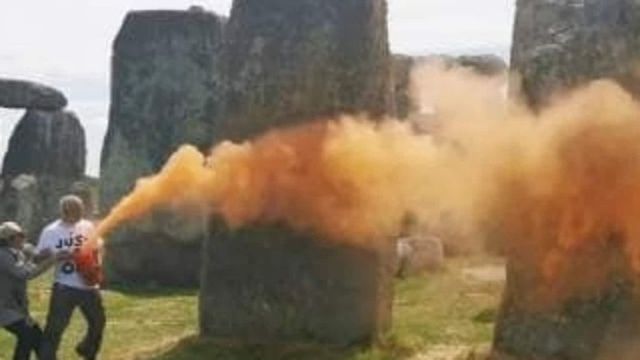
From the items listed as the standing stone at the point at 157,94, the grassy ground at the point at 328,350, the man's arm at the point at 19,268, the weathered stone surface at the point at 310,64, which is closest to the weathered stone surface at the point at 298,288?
the grassy ground at the point at 328,350

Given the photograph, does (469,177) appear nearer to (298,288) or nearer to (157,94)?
(298,288)

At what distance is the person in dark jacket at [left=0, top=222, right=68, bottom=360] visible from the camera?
1276cm

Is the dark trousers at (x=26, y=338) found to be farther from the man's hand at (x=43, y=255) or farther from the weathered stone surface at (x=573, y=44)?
the weathered stone surface at (x=573, y=44)

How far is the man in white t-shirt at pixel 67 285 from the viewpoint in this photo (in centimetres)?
1291

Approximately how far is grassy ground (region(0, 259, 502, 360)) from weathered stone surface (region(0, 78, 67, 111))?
1196 centimetres

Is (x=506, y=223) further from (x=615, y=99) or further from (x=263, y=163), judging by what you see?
(x=263, y=163)

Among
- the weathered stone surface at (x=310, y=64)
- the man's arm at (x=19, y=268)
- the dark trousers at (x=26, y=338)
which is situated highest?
the weathered stone surface at (x=310, y=64)

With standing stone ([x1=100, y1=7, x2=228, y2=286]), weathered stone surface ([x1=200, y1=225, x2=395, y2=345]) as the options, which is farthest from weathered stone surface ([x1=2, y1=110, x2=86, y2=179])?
weathered stone surface ([x1=200, y1=225, x2=395, y2=345])

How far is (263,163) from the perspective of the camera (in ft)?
46.1

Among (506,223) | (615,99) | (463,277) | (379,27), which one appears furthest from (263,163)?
(463,277)

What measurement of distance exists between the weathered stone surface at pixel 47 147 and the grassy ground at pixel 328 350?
441 inches

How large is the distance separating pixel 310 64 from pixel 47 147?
19.1m

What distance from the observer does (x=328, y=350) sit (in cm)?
1392

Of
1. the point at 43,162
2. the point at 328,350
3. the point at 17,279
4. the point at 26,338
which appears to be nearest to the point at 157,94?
the point at 43,162
